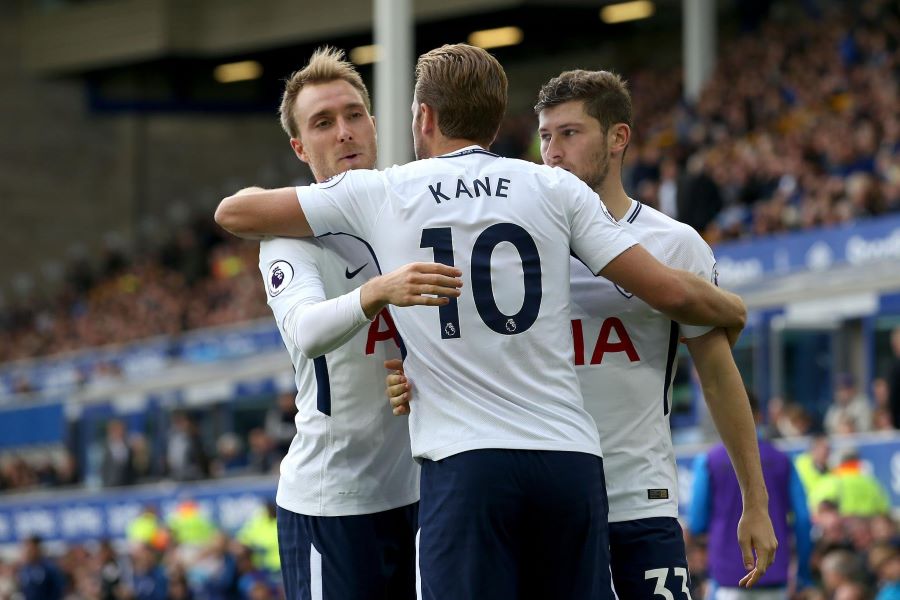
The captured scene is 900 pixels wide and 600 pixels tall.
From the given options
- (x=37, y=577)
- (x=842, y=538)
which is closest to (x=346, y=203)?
(x=842, y=538)

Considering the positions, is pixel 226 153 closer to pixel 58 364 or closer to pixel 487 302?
pixel 58 364

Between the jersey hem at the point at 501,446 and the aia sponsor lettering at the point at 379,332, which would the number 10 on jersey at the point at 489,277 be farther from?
the aia sponsor lettering at the point at 379,332

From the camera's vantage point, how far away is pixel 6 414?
86.4 ft

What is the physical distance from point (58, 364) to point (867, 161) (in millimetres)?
18121

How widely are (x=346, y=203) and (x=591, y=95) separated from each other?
88 cm

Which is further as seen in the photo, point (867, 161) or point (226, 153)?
point (226, 153)

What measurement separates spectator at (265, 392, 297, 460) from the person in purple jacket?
8.53 meters

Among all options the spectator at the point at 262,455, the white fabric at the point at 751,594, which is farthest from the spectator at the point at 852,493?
the spectator at the point at 262,455

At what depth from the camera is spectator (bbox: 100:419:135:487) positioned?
71.1 feet

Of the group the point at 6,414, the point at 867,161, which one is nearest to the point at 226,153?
the point at 6,414

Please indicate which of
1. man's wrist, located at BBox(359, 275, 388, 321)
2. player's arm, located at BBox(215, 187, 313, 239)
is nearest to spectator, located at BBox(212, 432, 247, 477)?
player's arm, located at BBox(215, 187, 313, 239)

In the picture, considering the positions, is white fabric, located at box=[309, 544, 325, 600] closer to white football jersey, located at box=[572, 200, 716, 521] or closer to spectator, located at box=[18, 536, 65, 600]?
white football jersey, located at box=[572, 200, 716, 521]

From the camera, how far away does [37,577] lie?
18500 millimetres

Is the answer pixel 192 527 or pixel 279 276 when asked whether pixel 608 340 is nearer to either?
pixel 279 276
